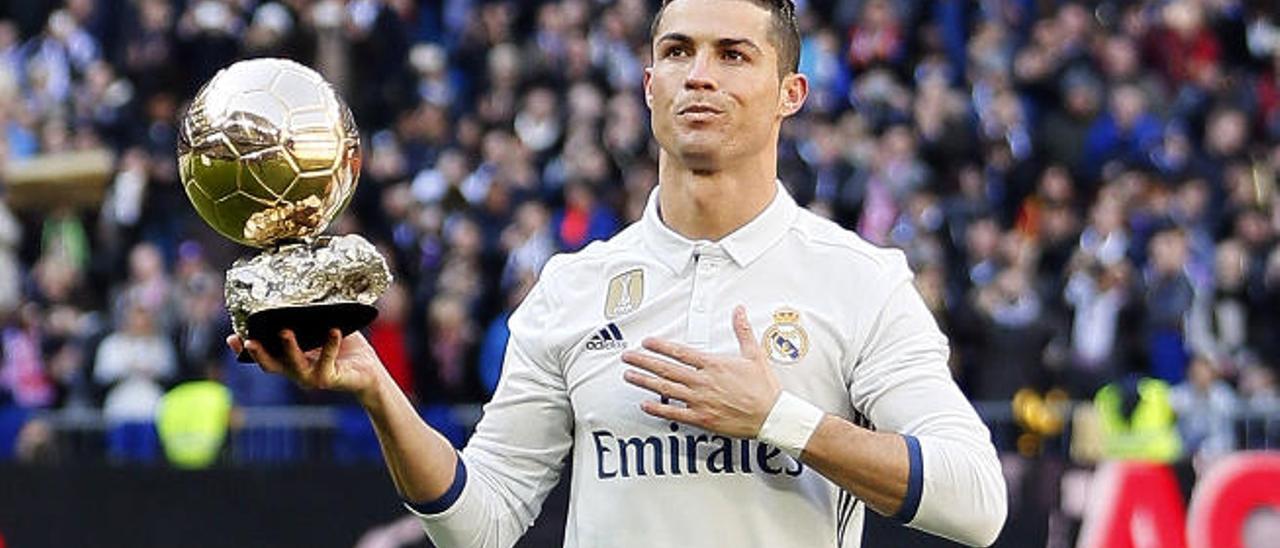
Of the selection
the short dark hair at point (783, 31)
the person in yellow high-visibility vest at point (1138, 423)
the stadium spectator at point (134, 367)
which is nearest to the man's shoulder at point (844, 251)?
the short dark hair at point (783, 31)

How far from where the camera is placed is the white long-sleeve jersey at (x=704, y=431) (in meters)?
5.05

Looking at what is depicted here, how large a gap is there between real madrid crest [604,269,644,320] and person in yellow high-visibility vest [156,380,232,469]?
29.9 ft

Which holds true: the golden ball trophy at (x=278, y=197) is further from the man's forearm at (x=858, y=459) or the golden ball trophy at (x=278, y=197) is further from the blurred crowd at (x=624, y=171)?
the blurred crowd at (x=624, y=171)

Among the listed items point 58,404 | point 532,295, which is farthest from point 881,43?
point 532,295

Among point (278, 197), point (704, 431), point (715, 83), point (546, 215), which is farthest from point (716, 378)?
point (546, 215)

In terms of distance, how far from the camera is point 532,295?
5.52m

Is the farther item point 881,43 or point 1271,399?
point 881,43

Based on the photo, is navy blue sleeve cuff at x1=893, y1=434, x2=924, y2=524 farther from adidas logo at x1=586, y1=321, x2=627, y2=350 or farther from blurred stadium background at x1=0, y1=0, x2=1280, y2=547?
blurred stadium background at x1=0, y1=0, x2=1280, y2=547

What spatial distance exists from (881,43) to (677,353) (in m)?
14.9

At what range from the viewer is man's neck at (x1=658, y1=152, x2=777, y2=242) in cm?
527

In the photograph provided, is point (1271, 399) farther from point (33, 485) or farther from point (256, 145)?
point (256, 145)

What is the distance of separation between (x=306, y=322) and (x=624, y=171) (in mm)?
12919

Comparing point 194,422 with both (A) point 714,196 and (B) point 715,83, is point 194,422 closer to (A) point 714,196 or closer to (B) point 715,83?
(A) point 714,196

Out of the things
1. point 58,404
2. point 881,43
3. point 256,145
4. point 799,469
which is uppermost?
point 256,145
